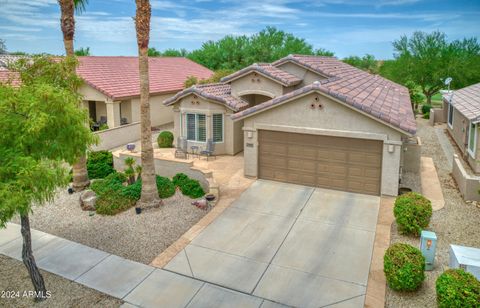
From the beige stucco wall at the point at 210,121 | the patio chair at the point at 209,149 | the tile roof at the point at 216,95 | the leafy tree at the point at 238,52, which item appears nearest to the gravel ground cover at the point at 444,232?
the beige stucco wall at the point at 210,121

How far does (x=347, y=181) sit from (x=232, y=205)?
499cm

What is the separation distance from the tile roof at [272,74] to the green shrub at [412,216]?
11.2m

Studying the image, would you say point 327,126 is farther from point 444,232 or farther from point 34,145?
point 34,145

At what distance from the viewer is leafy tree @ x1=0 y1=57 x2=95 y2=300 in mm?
7801

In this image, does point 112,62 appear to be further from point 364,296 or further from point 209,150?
point 364,296

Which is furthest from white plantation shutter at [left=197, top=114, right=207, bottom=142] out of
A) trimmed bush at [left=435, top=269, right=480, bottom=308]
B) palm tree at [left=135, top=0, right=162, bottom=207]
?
trimmed bush at [left=435, top=269, right=480, bottom=308]

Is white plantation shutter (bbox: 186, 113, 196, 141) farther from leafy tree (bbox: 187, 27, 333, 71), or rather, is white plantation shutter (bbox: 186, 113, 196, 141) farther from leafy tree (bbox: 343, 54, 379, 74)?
leafy tree (bbox: 343, 54, 379, 74)

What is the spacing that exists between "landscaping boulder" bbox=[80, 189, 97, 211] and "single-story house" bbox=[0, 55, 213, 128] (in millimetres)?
12029

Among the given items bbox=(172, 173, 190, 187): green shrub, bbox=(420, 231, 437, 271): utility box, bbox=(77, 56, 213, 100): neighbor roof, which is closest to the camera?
bbox=(420, 231, 437, 271): utility box

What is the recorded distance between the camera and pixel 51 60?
509 inches

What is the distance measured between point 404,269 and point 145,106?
386 inches

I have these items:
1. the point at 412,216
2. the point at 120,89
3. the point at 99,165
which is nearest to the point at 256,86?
the point at 99,165

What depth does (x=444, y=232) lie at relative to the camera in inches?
511

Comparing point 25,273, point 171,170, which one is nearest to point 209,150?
point 171,170
